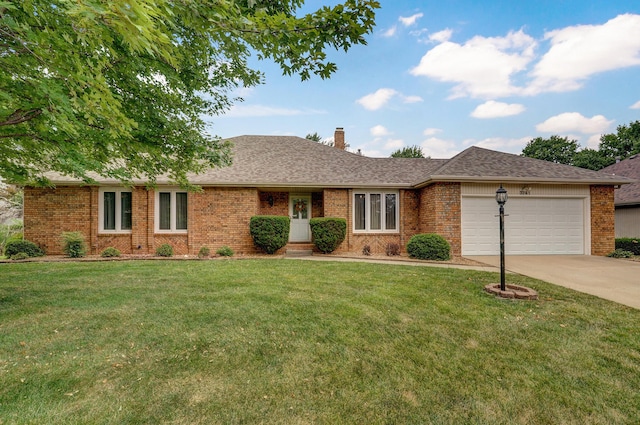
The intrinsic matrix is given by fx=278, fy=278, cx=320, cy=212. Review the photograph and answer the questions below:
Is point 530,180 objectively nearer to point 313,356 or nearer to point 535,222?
point 535,222

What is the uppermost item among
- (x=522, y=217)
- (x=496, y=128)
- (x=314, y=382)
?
(x=496, y=128)

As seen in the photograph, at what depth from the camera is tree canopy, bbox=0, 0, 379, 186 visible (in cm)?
225

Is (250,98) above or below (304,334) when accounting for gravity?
above

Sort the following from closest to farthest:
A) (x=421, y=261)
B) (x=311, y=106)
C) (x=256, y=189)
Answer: (x=421, y=261)
(x=256, y=189)
(x=311, y=106)

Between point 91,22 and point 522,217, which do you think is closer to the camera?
point 91,22

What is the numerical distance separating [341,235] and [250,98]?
224 inches

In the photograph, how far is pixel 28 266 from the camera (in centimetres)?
795

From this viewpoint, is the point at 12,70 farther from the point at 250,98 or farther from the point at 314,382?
the point at 250,98

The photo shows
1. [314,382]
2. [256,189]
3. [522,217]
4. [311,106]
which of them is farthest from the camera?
[311,106]

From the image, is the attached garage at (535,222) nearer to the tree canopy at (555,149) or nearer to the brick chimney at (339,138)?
the brick chimney at (339,138)

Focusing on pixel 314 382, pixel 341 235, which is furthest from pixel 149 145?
pixel 341 235

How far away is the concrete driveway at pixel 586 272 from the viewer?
18.0ft

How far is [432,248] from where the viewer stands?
9.40 metres

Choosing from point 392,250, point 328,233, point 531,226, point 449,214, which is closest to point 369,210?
point 392,250
